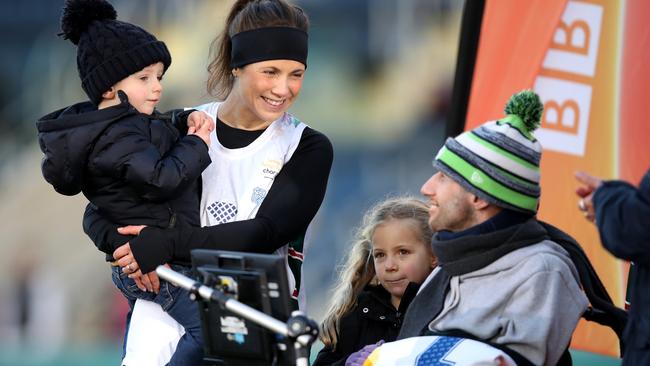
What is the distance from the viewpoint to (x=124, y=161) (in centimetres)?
370

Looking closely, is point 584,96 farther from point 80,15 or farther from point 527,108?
point 80,15

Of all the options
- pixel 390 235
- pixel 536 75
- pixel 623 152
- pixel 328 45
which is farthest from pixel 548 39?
pixel 328 45

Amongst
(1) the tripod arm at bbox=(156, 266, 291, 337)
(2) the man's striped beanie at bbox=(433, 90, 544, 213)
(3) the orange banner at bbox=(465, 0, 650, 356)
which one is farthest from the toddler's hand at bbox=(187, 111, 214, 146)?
(3) the orange banner at bbox=(465, 0, 650, 356)

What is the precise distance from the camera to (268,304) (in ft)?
10.9

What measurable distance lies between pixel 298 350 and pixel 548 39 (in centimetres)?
223

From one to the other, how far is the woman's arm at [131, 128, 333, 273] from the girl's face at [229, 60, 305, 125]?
161mm

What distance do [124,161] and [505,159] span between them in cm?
111

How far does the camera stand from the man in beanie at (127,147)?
3.73 m

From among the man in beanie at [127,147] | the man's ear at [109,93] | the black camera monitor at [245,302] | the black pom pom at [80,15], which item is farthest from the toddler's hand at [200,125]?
the black camera monitor at [245,302]

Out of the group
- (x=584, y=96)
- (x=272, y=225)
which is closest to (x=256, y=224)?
(x=272, y=225)

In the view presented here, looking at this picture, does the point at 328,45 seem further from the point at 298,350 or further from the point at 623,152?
the point at 298,350

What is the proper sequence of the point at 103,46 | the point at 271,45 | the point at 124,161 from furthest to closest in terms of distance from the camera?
the point at 271,45
the point at 103,46
the point at 124,161

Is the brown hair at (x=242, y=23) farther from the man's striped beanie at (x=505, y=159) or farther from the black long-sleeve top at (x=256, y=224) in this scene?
the man's striped beanie at (x=505, y=159)

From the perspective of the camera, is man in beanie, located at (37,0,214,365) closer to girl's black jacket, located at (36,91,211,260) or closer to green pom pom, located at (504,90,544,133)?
girl's black jacket, located at (36,91,211,260)
